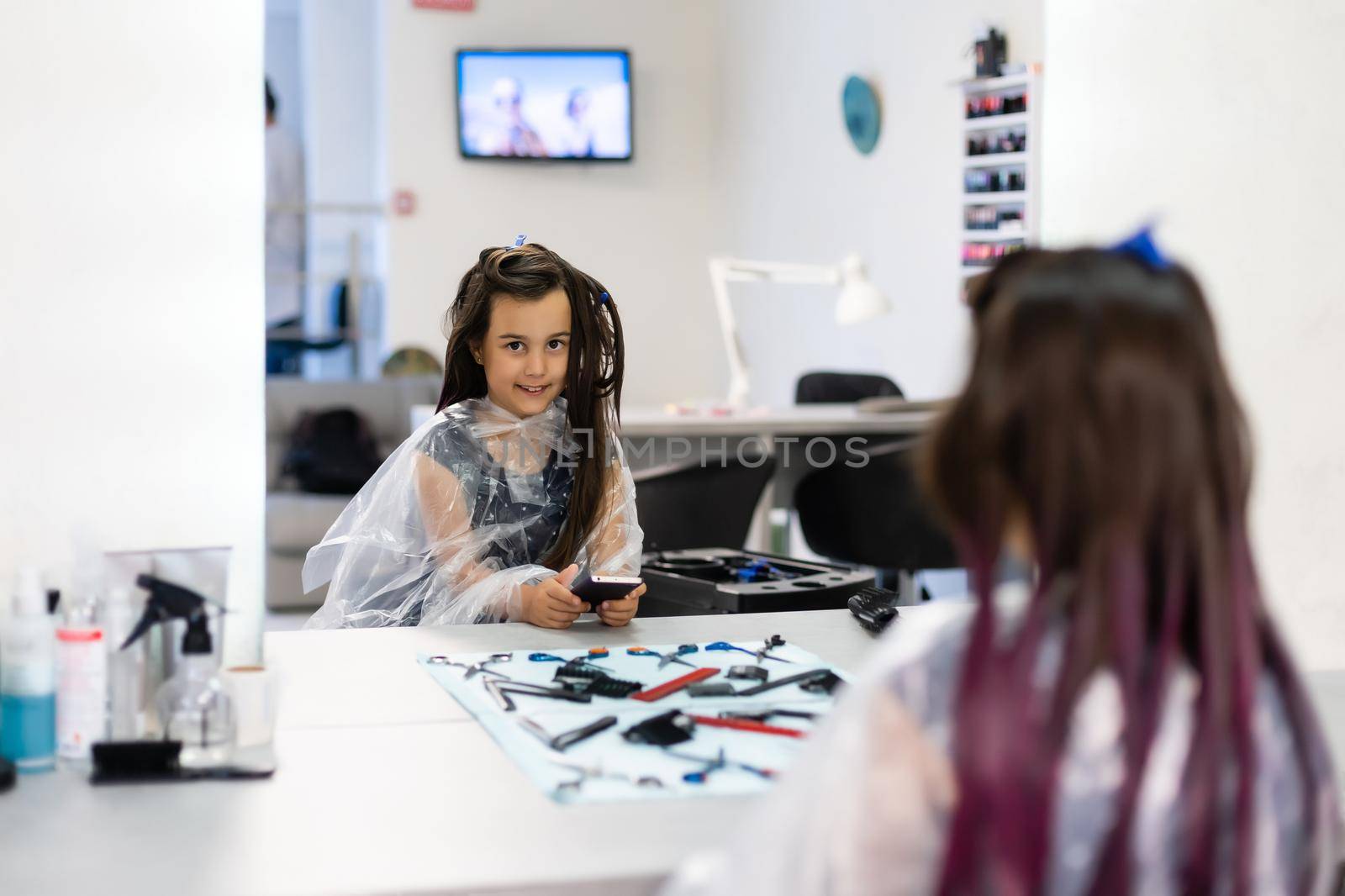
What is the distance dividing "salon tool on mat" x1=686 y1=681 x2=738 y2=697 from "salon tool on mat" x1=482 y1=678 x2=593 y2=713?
10 centimetres

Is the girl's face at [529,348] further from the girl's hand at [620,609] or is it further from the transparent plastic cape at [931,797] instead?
the transparent plastic cape at [931,797]

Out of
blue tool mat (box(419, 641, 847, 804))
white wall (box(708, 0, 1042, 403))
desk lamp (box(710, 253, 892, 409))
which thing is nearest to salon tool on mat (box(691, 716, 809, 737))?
blue tool mat (box(419, 641, 847, 804))

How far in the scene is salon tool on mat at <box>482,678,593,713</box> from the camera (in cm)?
117

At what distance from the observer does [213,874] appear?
2.67ft

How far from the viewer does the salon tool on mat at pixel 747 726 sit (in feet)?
3.59

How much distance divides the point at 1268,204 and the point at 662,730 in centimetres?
95

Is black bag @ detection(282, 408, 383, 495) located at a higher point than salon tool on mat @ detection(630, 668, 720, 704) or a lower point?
lower

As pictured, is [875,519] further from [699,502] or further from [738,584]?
[738,584]

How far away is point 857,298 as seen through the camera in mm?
3898

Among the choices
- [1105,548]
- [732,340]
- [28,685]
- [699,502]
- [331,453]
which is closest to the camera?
[1105,548]

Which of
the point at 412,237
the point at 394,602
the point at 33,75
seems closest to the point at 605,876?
the point at 33,75

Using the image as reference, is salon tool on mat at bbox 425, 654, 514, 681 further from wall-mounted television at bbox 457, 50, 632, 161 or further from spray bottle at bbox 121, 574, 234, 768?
wall-mounted television at bbox 457, 50, 632, 161

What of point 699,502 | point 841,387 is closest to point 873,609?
point 699,502

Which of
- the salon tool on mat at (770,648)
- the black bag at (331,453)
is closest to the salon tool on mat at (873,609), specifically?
the salon tool on mat at (770,648)
